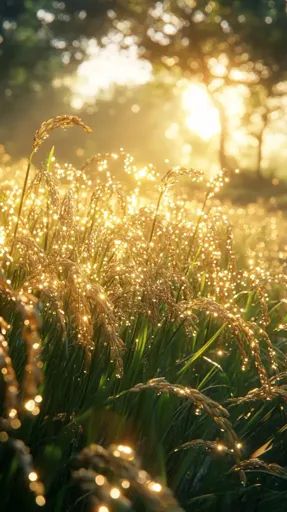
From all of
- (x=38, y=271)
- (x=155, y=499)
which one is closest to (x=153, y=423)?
(x=38, y=271)

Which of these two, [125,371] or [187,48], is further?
[187,48]

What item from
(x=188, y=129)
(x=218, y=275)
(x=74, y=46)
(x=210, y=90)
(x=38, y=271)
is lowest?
(x=38, y=271)

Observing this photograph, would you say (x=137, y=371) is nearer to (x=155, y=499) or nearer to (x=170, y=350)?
(x=170, y=350)

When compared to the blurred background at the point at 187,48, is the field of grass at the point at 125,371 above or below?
below

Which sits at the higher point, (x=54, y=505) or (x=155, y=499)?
(x=155, y=499)

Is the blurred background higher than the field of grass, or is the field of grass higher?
the blurred background

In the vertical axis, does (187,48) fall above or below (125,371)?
above

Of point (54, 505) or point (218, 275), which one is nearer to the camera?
point (54, 505)

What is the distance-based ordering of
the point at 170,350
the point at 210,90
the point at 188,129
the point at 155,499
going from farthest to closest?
the point at 188,129
the point at 210,90
the point at 170,350
the point at 155,499

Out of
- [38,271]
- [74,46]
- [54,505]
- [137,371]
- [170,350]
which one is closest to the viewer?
[54,505]

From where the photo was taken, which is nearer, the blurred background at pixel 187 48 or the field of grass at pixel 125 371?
the field of grass at pixel 125 371

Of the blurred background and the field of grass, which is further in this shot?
the blurred background
